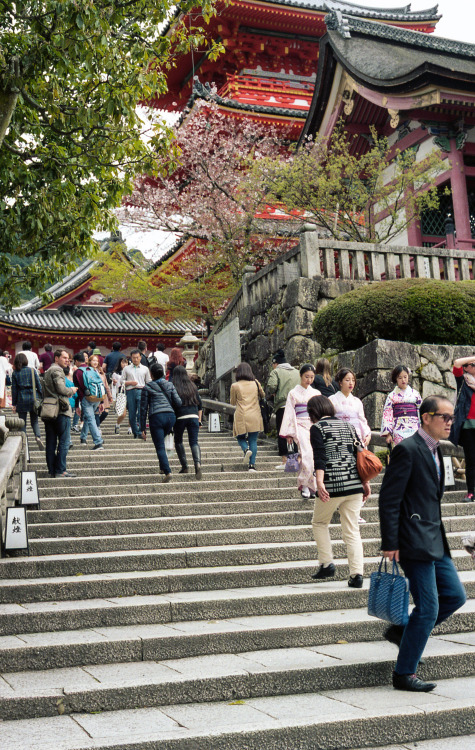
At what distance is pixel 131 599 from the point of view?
5.92 metres

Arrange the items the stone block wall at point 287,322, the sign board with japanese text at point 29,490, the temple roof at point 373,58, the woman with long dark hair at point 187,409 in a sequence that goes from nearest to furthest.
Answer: the sign board with japanese text at point 29,490 < the woman with long dark hair at point 187,409 < the stone block wall at point 287,322 < the temple roof at point 373,58

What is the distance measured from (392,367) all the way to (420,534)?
22.1 ft

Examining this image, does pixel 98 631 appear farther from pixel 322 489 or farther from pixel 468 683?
pixel 468 683

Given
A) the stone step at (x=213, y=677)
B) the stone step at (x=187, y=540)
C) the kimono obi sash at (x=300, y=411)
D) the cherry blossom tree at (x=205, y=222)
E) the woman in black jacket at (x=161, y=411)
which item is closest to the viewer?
the stone step at (x=213, y=677)

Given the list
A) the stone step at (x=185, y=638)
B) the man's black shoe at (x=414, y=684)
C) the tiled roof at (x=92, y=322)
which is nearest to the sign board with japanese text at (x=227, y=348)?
the tiled roof at (x=92, y=322)

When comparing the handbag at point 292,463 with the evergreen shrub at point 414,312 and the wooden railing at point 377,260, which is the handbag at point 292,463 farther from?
the wooden railing at point 377,260

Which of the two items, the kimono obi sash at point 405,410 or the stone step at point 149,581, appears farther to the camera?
the kimono obi sash at point 405,410

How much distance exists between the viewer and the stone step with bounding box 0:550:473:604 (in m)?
5.96

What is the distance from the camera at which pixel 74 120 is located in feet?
29.8

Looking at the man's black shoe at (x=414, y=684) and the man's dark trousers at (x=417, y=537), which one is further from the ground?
the man's dark trousers at (x=417, y=537)

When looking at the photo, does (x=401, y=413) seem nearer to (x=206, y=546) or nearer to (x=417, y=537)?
(x=206, y=546)

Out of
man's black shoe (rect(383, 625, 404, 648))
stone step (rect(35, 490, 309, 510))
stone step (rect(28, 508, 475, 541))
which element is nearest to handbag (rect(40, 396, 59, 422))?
stone step (rect(35, 490, 309, 510))

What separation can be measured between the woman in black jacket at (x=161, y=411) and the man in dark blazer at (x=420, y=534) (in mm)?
5357

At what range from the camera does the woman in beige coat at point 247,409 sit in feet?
34.2
